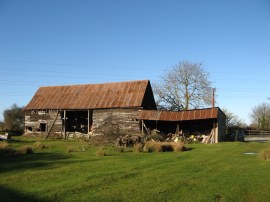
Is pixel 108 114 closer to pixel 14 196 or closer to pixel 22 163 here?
pixel 22 163

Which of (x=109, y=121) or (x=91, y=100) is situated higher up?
(x=91, y=100)

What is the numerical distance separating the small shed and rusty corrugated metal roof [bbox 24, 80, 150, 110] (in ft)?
7.15

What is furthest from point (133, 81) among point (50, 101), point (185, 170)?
point (185, 170)

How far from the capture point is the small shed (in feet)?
101

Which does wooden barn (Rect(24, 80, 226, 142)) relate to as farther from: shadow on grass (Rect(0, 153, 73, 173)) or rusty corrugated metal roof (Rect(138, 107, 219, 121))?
shadow on grass (Rect(0, 153, 73, 173))

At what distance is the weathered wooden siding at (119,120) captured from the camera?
109ft

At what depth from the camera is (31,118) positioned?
40.1m

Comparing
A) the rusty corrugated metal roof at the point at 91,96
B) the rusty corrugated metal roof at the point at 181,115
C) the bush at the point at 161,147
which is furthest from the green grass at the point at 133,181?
the rusty corrugated metal roof at the point at 91,96

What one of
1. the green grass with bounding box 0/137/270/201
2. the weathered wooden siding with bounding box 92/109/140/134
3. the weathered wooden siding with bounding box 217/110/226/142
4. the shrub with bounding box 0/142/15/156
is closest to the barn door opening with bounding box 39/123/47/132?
the weathered wooden siding with bounding box 92/109/140/134

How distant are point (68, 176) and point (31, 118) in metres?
30.4

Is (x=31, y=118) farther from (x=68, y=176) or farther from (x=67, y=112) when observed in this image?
(x=68, y=176)

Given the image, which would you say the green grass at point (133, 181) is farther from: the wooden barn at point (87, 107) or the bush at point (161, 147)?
the wooden barn at point (87, 107)

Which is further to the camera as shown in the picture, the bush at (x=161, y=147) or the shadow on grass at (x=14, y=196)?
the bush at (x=161, y=147)

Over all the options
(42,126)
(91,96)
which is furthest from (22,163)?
(42,126)
